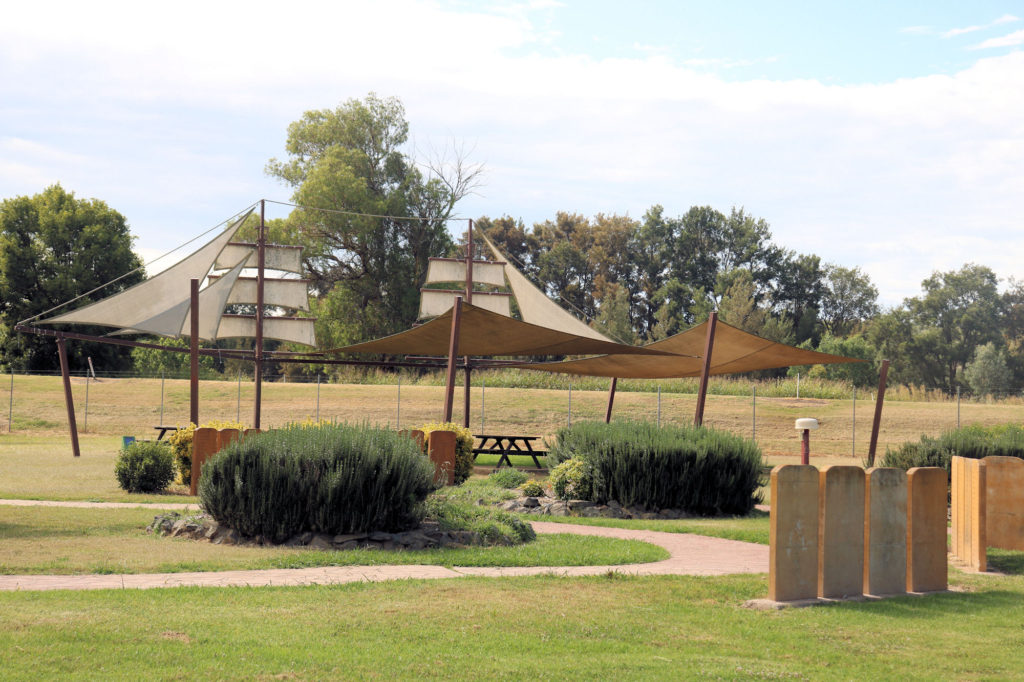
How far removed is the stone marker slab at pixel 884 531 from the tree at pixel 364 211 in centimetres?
4377

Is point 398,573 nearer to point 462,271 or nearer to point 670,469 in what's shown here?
point 670,469

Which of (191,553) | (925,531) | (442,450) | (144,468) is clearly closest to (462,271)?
(442,450)

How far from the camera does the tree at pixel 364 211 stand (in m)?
50.2

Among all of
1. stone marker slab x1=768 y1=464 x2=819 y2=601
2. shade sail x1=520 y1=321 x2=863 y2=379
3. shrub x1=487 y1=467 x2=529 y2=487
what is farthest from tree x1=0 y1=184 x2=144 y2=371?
stone marker slab x1=768 y1=464 x2=819 y2=601

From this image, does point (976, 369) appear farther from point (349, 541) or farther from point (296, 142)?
point (349, 541)

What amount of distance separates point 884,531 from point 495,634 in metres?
3.20

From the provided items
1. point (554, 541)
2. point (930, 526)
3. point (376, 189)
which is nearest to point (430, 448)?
point (554, 541)

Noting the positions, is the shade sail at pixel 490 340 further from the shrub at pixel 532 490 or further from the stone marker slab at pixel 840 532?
the stone marker slab at pixel 840 532

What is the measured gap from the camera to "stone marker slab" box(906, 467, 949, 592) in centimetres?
725

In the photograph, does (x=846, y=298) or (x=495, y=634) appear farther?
(x=846, y=298)

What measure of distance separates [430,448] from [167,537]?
5834 millimetres

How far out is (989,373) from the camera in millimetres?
52156

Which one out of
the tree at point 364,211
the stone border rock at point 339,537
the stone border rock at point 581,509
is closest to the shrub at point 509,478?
the stone border rock at point 581,509

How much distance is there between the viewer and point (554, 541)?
9.50m
